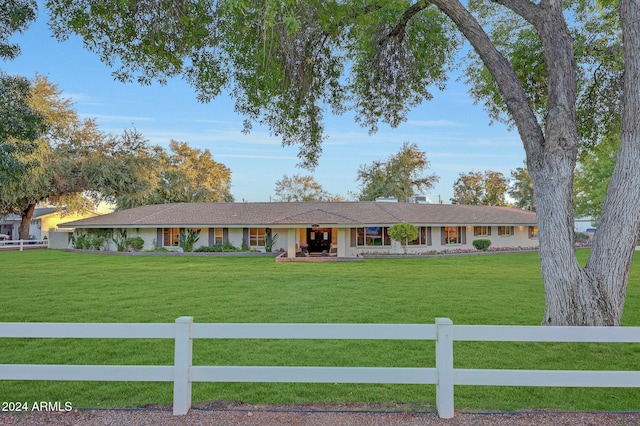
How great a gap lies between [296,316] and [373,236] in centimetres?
1915

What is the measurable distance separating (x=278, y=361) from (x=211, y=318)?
3.47 metres

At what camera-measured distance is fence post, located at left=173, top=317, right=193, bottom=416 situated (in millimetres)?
3795

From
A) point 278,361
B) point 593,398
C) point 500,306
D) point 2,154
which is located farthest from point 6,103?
point 500,306

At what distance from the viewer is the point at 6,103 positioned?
850cm

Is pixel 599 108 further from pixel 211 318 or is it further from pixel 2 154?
pixel 2 154

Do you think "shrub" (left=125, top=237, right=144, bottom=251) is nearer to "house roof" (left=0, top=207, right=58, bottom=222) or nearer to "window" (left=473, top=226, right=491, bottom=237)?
"house roof" (left=0, top=207, right=58, bottom=222)

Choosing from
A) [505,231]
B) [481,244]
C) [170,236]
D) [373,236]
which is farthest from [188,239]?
[505,231]

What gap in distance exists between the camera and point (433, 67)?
1029cm

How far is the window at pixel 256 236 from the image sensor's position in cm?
2848

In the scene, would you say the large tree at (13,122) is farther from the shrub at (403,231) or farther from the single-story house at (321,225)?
the shrub at (403,231)

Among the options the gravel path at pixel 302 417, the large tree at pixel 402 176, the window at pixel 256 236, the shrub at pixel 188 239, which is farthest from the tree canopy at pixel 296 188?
the gravel path at pixel 302 417

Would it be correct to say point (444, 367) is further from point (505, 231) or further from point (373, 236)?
point (505, 231)

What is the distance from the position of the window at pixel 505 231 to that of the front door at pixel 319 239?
13.5 meters

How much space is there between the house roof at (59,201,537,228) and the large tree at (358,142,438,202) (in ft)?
43.6
